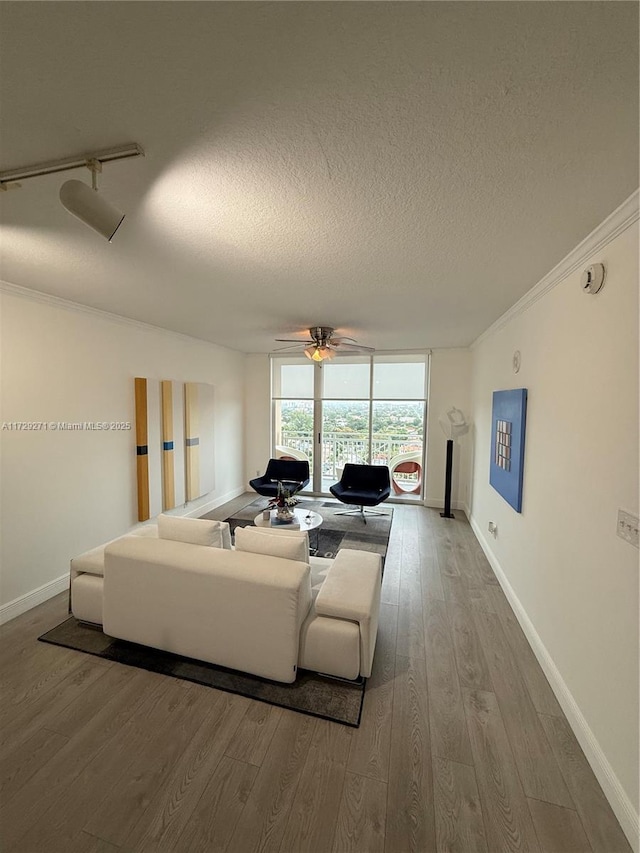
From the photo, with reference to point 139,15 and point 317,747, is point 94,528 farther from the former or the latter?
point 139,15

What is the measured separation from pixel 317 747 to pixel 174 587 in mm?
1140

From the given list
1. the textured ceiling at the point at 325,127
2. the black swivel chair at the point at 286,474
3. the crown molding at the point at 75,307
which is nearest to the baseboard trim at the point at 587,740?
the textured ceiling at the point at 325,127

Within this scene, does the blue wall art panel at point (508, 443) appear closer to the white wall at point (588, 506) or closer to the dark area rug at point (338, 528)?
the white wall at point (588, 506)

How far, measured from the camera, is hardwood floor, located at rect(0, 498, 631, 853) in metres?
1.31

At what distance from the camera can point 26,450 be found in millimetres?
2680

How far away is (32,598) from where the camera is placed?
8.94 feet

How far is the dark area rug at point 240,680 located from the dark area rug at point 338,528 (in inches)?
67.4

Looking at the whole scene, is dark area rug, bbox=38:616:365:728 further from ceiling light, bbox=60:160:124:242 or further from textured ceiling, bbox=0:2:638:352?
textured ceiling, bbox=0:2:638:352

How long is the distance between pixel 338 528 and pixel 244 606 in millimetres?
2646

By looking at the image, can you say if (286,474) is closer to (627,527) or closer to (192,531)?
(192,531)

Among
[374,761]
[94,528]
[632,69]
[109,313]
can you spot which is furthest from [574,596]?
[109,313]

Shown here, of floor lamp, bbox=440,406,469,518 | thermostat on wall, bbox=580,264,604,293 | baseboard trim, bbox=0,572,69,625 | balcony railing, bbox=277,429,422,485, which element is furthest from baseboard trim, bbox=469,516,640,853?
baseboard trim, bbox=0,572,69,625

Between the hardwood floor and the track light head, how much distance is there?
7.55ft

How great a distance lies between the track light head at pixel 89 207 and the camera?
109cm
